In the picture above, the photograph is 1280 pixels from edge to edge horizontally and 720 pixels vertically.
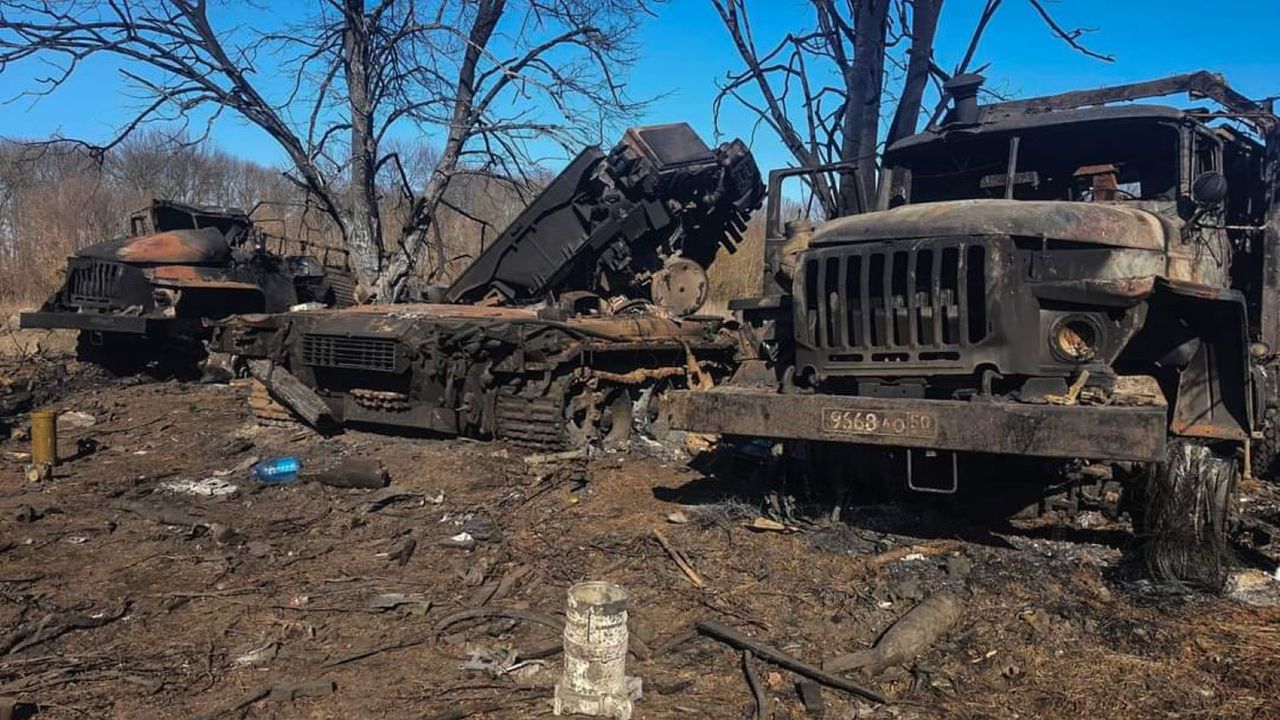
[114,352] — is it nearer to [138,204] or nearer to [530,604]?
[530,604]

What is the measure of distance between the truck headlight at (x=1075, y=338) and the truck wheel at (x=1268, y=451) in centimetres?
300

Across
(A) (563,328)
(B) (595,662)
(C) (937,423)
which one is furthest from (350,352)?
(B) (595,662)

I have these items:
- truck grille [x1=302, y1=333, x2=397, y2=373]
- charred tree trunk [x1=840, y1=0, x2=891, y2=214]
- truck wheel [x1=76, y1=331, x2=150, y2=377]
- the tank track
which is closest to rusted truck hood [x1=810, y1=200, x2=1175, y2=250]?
the tank track

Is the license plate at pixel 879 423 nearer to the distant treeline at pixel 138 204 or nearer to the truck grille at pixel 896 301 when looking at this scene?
the truck grille at pixel 896 301

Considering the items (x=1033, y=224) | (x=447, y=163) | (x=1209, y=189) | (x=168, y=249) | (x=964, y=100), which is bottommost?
(x=1033, y=224)

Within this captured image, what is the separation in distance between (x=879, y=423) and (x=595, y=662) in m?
2.02

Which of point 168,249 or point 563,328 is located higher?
point 168,249

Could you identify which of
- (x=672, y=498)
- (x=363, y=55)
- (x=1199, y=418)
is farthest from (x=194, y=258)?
(x=1199, y=418)

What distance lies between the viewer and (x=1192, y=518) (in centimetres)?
445

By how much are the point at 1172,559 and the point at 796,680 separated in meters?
2.11

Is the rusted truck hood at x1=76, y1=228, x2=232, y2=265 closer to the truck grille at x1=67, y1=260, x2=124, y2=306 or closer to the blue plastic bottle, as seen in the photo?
the truck grille at x1=67, y1=260, x2=124, y2=306

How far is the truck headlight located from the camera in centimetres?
467

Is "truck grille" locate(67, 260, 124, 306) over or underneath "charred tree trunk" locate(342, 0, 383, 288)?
underneath

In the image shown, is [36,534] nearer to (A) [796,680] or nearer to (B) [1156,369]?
(A) [796,680]
